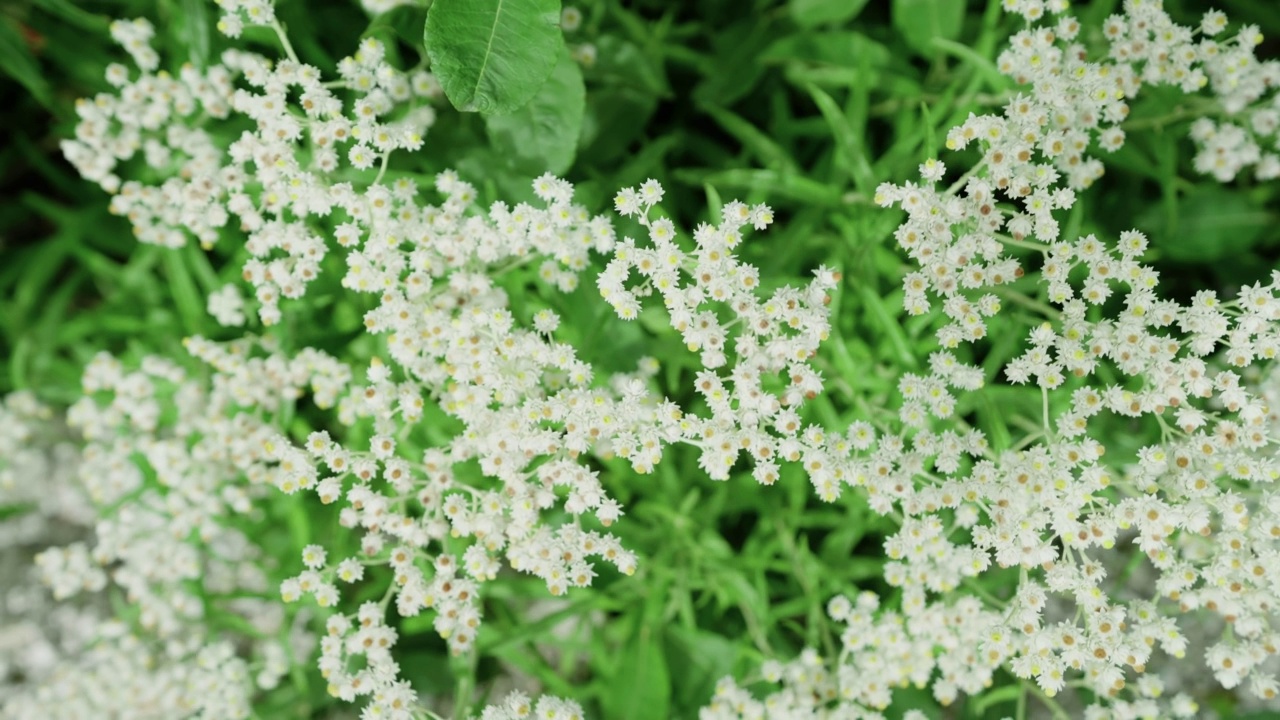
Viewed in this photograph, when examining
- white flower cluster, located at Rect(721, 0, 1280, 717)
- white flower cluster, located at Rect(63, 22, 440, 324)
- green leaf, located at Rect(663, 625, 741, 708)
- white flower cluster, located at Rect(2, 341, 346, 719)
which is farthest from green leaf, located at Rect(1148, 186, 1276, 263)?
white flower cluster, located at Rect(2, 341, 346, 719)

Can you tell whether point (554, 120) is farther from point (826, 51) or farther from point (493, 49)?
point (826, 51)

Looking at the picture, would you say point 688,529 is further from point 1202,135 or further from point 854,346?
point 1202,135

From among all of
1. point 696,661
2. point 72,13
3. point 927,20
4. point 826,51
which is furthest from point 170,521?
point 927,20

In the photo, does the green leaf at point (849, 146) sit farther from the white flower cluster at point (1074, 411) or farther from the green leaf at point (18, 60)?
the green leaf at point (18, 60)

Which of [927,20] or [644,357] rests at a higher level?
[927,20]

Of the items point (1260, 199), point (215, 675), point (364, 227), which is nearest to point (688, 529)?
point (364, 227)

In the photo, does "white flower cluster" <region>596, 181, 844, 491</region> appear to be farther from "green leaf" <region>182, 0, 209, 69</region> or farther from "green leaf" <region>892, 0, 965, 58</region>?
"green leaf" <region>182, 0, 209, 69</region>
